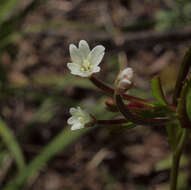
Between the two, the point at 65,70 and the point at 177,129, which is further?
the point at 65,70

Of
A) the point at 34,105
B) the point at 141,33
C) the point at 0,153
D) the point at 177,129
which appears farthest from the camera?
the point at 34,105

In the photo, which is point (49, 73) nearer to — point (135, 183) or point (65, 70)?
point (65, 70)

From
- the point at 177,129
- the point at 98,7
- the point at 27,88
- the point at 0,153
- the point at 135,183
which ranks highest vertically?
the point at 177,129

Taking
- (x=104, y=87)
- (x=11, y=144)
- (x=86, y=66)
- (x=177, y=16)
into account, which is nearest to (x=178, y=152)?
(x=104, y=87)

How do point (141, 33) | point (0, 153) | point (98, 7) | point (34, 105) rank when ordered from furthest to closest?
1. point (98, 7)
2. point (34, 105)
3. point (141, 33)
4. point (0, 153)

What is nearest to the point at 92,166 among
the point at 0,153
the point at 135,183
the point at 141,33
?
the point at 135,183

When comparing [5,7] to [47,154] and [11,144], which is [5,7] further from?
[47,154]

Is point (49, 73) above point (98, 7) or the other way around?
the other way around

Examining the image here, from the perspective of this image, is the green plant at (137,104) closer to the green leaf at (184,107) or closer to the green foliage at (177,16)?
the green leaf at (184,107)
